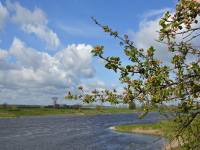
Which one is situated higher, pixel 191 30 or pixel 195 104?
pixel 191 30

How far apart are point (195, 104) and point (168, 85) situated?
0.92m

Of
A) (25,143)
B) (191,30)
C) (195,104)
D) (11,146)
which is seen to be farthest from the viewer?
(25,143)

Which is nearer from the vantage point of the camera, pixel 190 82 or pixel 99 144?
pixel 190 82

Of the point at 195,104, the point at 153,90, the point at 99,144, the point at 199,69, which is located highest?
the point at 199,69

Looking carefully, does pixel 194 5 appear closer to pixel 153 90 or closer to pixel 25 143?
pixel 153 90

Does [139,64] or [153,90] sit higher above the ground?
[139,64]

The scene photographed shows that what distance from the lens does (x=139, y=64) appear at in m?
7.06

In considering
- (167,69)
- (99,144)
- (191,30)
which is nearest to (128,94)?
(167,69)

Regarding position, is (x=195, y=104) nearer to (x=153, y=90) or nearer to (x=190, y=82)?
(x=190, y=82)

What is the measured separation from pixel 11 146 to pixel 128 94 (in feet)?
121

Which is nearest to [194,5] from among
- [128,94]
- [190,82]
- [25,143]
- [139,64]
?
[190,82]

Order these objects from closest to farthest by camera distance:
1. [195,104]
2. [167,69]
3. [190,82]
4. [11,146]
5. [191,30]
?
[191,30], [195,104], [190,82], [167,69], [11,146]

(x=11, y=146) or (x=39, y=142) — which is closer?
(x=11, y=146)

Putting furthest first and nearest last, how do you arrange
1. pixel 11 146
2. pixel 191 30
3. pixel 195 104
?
pixel 11 146 < pixel 195 104 < pixel 191 30
